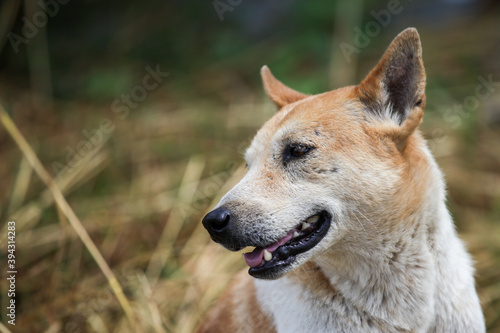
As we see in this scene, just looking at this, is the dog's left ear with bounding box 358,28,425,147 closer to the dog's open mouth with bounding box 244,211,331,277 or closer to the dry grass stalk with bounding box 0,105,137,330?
the dog's open mouth with bounding box 244,211,331,277

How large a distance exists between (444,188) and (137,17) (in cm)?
578

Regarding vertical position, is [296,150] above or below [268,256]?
above

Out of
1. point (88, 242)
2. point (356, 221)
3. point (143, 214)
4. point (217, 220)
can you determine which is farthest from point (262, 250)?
point (143, 214)

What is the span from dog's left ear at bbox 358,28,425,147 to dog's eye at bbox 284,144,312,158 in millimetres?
385

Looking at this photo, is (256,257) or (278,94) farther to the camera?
(278,94)

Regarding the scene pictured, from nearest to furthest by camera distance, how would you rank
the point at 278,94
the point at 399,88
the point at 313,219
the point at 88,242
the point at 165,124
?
the point at 313,219, the point at 399,88, the point at 278,94, the point at 88,242, the point at 165,124

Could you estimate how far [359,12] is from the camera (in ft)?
22.1

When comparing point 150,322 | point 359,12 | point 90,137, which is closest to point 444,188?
point 150,322

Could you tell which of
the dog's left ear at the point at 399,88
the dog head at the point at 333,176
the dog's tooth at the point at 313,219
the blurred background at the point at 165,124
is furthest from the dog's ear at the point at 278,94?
the blurred background at the point at 165,124

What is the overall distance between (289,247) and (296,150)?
474 millimetres

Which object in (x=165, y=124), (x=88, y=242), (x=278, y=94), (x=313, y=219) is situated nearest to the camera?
(x=313, y=219)

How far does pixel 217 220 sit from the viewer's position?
90.2 inches

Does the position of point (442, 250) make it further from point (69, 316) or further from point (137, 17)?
point (137, 17)

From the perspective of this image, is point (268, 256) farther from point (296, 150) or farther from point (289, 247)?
point (296, 150)
